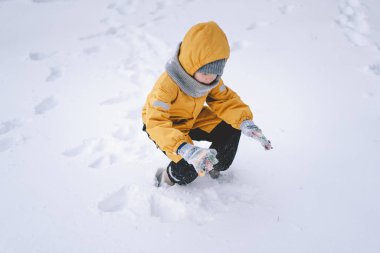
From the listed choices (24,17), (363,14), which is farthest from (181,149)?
Answer: (24,17)

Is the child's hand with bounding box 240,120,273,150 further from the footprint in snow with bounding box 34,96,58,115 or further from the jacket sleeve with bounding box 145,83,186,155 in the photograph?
the footprint in snow with bounding box 34,96,58,115

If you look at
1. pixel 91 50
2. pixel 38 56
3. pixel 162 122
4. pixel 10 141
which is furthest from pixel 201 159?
pixel 38 56

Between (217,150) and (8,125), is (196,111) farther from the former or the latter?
(8,125)

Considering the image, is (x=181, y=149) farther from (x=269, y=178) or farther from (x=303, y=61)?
(x=303, y=61)

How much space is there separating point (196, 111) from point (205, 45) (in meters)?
0.43

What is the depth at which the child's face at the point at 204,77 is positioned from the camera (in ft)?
4.66

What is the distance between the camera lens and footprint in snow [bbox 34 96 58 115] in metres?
2.42

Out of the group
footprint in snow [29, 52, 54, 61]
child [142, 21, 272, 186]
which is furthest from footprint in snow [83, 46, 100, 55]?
child [142, 21, 272, 186]

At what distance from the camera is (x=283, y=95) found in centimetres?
244

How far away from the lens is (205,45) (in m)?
1.31

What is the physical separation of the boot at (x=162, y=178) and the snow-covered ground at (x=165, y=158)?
0.16 feet

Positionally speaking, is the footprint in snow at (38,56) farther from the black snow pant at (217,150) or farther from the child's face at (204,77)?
the child's face at (204,77)

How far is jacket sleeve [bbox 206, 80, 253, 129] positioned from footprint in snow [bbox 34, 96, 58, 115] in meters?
1.44

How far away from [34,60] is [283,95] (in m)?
2.43
